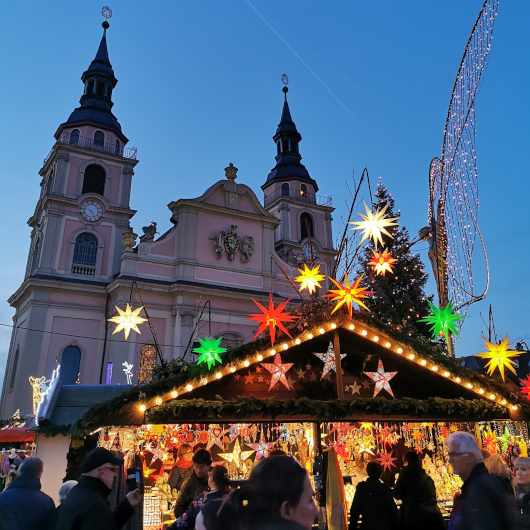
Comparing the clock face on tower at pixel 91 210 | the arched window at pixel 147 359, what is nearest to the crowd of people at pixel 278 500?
the arched window at pixel 147 359

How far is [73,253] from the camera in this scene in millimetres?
24094

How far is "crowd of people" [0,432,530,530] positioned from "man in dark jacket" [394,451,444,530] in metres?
0.01

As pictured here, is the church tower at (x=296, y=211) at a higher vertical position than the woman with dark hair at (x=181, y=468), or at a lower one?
higher

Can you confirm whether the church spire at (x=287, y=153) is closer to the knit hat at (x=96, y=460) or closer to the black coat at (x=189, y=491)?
the black coat at (x=189, y=491)

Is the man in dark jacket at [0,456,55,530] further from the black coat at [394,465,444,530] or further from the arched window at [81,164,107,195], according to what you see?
the arched window at [81,164,107,195]

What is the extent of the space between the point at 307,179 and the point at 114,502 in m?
30.8

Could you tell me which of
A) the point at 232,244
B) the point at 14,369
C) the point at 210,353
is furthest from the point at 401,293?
the point at 14,369

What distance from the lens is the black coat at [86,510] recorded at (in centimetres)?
286

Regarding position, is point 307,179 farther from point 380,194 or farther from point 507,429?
point 507,429

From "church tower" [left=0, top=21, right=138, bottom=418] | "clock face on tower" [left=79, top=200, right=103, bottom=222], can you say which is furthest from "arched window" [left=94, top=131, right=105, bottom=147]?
"clock face on tower" [left=79, top=200, right=103, bottom=222]

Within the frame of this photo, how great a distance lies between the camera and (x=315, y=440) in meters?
7.59

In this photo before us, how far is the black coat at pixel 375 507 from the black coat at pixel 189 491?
1.81 meters

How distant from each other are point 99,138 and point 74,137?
1395 millimetres

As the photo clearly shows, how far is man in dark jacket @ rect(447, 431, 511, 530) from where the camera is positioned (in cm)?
263
